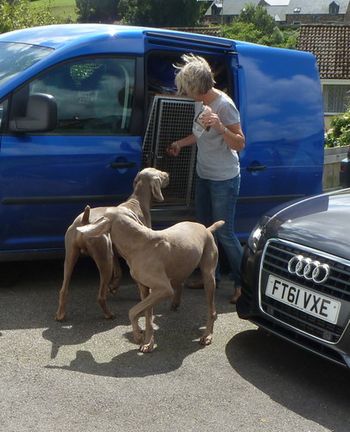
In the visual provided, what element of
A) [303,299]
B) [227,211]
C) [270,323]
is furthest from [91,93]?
[303,299]

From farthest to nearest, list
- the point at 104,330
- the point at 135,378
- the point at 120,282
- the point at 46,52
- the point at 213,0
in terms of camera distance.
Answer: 1. the point at 213,0
2. the point at 120,282
3. the point at 46,52
4. the point at 104,330
5. the point at 135,378

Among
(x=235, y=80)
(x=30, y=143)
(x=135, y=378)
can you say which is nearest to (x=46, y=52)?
(x=30, y=143)

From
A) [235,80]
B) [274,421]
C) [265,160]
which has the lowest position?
[274,421]

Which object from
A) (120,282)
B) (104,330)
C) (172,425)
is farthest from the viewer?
(120,282)

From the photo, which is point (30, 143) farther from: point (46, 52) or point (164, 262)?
point (164, 262)

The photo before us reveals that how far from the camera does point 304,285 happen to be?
4.30 m

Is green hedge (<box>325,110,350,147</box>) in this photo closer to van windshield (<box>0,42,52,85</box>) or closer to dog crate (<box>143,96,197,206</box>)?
dog crate (<box>143,96,197,206</box>)

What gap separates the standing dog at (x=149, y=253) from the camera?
4.48 m

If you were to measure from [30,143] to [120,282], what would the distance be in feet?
5.15

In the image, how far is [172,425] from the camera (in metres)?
3.77

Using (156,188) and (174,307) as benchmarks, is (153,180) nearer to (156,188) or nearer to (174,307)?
(156,188)

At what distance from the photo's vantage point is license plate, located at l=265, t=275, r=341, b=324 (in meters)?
4.13

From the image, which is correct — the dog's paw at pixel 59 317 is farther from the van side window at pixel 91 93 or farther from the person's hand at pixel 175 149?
the person's hand at pixel 175 149

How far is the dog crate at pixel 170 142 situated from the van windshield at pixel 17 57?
3.51ft
